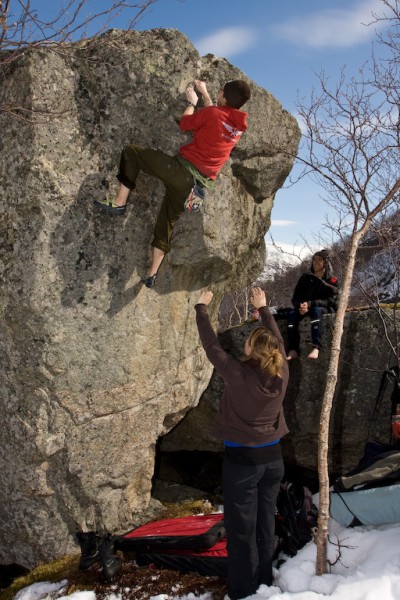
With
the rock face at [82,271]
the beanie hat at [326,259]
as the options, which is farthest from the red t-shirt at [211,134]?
the beanie hat at [326,259]

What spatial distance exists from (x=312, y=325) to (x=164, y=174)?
3.74 metres

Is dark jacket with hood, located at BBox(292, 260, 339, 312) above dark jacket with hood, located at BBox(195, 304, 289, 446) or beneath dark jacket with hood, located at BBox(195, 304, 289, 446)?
above

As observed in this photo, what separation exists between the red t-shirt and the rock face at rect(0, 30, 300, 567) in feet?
2.33

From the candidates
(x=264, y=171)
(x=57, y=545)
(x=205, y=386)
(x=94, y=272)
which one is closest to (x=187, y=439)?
(x=205, y=386)

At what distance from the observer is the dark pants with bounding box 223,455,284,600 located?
176 inches

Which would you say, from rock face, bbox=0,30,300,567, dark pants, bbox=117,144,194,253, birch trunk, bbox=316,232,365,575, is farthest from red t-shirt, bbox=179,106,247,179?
birch trunk, bbox=316,232,365,575

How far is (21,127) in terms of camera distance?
19.7ft

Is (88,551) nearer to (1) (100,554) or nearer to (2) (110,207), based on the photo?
(1) (100,554)

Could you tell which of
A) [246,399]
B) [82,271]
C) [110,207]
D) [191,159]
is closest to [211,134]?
[191,159]

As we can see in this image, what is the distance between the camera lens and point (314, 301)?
314 inches

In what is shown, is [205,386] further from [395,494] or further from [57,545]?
[395,494]

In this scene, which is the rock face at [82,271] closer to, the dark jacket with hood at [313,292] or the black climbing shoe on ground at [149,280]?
the black climbing shoe on ground at [149,280]

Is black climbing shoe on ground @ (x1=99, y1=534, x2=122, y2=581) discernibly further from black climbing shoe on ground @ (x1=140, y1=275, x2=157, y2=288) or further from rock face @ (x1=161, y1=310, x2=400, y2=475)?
rock face @ (x1=161, y1=310, x2=400, y2=475)

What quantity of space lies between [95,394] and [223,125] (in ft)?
12.9
